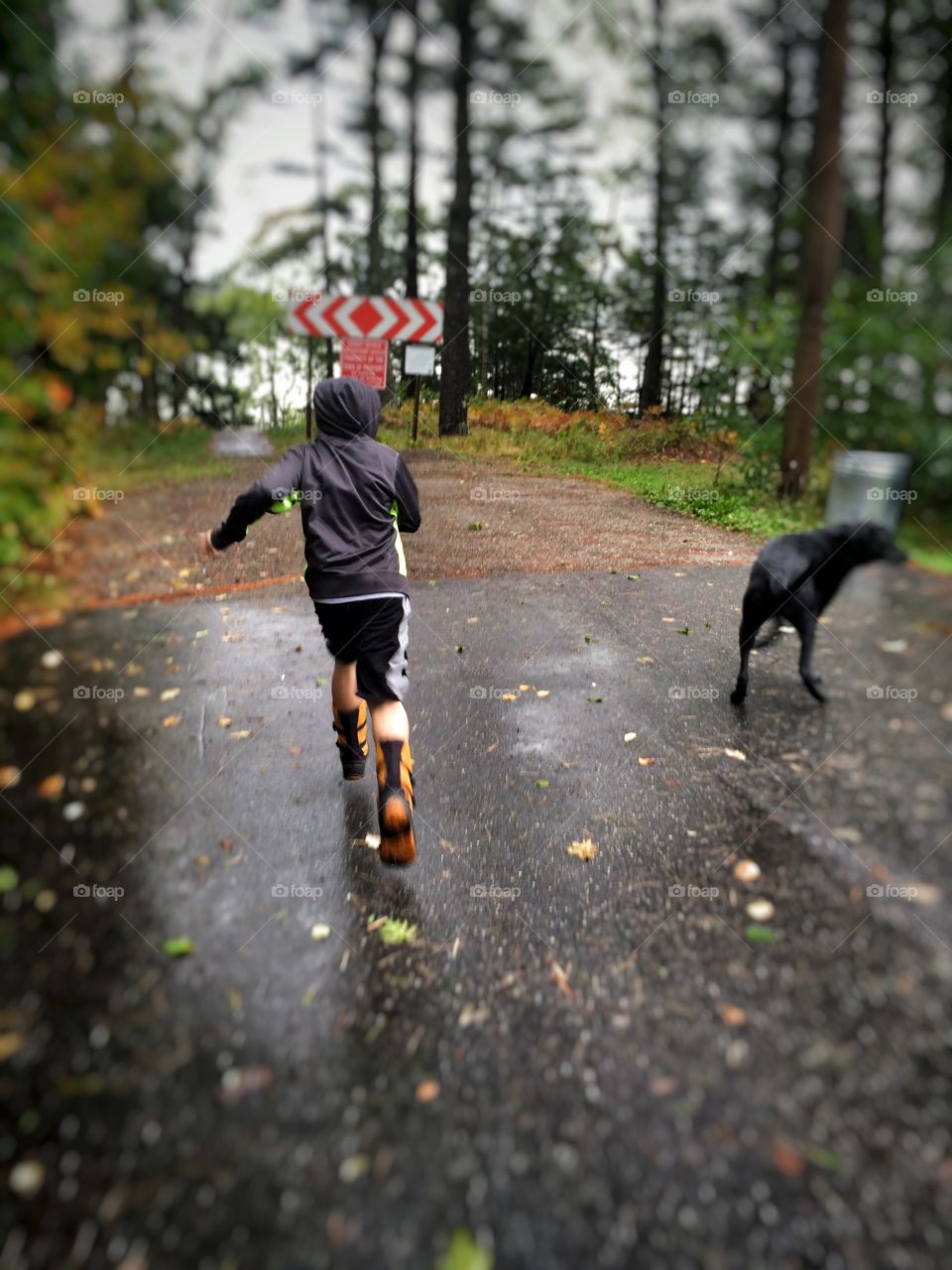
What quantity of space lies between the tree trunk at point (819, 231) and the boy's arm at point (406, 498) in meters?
1.31

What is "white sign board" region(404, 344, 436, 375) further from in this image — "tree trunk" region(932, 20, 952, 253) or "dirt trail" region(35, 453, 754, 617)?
"tree trunk" region(932, 20, 952, 253)

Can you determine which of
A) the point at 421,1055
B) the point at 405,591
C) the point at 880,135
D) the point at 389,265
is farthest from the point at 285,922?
the point at 880,135

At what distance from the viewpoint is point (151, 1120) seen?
2.00 m

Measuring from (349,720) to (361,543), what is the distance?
843 millimetres

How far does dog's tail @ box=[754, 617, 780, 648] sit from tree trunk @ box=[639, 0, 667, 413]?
904 mm

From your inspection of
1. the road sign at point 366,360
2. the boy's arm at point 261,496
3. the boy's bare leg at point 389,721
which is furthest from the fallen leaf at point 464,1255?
the road sign at point 366,360

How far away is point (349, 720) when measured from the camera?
327 centimetres

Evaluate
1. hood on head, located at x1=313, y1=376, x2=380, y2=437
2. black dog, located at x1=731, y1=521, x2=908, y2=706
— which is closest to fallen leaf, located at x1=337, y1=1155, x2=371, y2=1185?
black dog, located at x1=731, y1=521, x2=908, y2=706

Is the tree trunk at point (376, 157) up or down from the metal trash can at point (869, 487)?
up

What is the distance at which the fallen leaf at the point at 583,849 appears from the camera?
293 cm

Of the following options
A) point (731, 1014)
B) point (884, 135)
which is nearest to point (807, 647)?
point (731, 1014)

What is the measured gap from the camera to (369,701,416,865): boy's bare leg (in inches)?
110

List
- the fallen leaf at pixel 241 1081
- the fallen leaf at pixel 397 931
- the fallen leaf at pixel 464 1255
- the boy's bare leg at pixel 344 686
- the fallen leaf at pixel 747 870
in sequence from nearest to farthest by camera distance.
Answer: the fallen leaf at pixel 464 1255 → the fallen leaf at pixel 241 1081 → the fallen leaf at pixel 397 931 → the fallen leaf at pixel 747 870 → the boy's bare leg at pixel 344 686

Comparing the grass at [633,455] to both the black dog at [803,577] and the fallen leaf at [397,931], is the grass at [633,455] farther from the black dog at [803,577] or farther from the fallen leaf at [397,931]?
the fallen leaf at [397,931]
